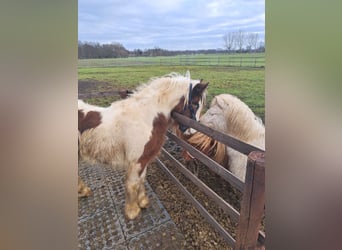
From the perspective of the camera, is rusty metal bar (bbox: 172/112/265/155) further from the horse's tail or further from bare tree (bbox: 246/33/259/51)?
bare tree (bbox: 246/33/259/51)

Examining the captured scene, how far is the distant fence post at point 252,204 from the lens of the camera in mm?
623

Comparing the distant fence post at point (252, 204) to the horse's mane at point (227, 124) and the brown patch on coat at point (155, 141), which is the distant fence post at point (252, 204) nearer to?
the horse's mane at point (227, 124)

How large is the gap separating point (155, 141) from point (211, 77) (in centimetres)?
32

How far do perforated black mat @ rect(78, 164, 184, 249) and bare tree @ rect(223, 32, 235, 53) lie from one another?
0.53 m

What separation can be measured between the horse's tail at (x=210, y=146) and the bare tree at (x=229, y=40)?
1.03 feet

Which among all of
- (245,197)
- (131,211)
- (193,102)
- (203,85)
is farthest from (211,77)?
(131,211)

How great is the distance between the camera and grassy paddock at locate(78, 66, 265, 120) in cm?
64

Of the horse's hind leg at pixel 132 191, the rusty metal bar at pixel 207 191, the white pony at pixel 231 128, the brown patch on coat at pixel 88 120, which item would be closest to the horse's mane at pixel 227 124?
the white pony at pixel 231 128

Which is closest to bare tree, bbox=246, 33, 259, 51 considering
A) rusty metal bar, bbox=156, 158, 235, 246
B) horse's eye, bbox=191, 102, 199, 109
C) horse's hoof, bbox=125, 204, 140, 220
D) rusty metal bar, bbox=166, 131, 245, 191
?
horse's eye, bbox=191, 102, 199, 109

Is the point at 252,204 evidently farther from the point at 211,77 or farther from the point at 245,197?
the point at 211,77

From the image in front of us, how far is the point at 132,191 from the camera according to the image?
30.8 inches

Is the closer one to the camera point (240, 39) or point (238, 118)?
point (240, 39)
